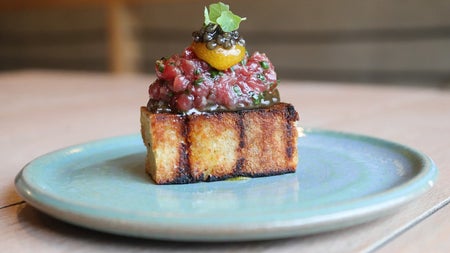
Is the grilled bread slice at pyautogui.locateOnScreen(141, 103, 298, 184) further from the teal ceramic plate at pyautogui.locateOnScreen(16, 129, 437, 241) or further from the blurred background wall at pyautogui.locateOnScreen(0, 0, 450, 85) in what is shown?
the blurred background wall at pyautogui.locateOnScreen(0, 0, 450, 85)

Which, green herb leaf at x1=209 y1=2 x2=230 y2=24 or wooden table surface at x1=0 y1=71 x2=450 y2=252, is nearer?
wooden table surface at x1=0 y1=71 x2=450 y2=252

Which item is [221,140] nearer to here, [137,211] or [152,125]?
[152,125]

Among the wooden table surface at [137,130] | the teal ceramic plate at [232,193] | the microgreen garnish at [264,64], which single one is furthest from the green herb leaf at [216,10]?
the wooden table surface at [137,130]

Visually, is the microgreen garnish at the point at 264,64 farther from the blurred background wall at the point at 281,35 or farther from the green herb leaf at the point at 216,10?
the blurred background wall at the point at 281,35

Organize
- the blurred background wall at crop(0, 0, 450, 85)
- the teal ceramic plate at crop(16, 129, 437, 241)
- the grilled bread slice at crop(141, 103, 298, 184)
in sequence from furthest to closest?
the blurred background wall at crop(0, 0, 450, 85)
the grilled bread slice at crop(141, 103, 298, 184)
the teal ceramic plate at crop(16, 129, 437, 241)


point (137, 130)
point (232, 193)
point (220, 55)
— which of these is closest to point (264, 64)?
point (220, 55)

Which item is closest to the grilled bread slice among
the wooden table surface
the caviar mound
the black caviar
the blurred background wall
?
the caviar mound
